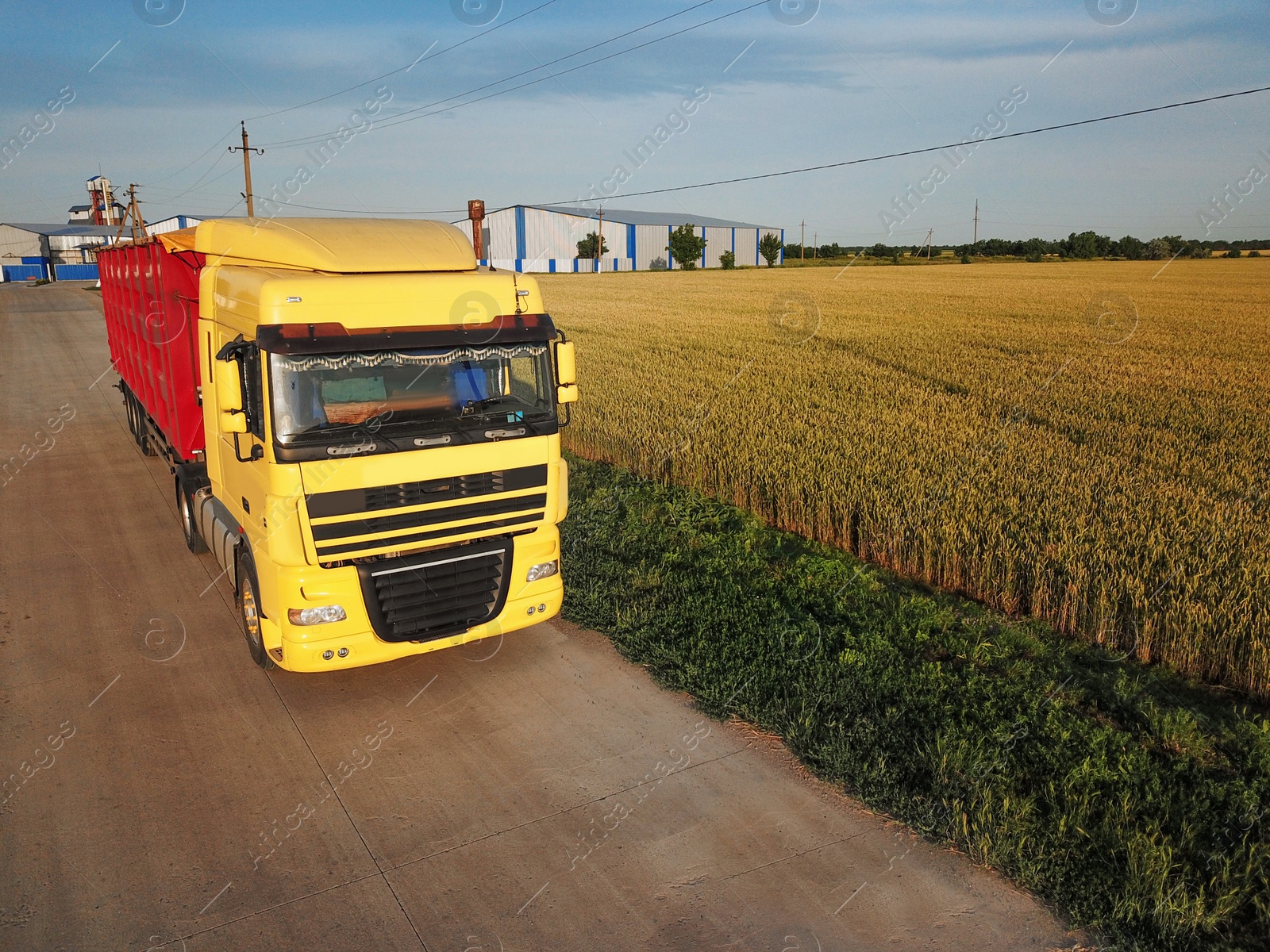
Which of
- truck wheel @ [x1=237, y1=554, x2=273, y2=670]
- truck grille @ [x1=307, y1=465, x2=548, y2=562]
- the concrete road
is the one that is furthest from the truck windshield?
the concrete road

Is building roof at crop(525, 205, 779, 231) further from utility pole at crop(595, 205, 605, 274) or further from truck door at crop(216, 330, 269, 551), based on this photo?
truck door at crop(216, 330, 269, 551)

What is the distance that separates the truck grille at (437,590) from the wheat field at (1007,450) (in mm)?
4073

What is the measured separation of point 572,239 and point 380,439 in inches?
3508

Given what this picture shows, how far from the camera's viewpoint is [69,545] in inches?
360

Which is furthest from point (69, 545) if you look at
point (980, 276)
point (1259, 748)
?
point (980, 276)

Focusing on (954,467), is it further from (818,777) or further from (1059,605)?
(818,777)

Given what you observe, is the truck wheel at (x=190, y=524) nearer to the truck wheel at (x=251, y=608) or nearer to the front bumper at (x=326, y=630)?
the truck wheel at (x=251, y=608)

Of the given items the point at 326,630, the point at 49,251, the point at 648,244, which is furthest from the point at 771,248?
the point at 326,630

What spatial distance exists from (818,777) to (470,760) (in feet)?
6.89

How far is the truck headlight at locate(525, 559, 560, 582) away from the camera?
250 inches

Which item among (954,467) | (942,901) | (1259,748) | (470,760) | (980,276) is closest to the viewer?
(942,901)

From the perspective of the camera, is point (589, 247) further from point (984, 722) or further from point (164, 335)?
point (984, 722)

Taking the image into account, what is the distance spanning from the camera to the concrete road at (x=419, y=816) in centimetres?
394

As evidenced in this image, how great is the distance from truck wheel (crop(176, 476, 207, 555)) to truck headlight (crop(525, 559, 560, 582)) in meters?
4.00
